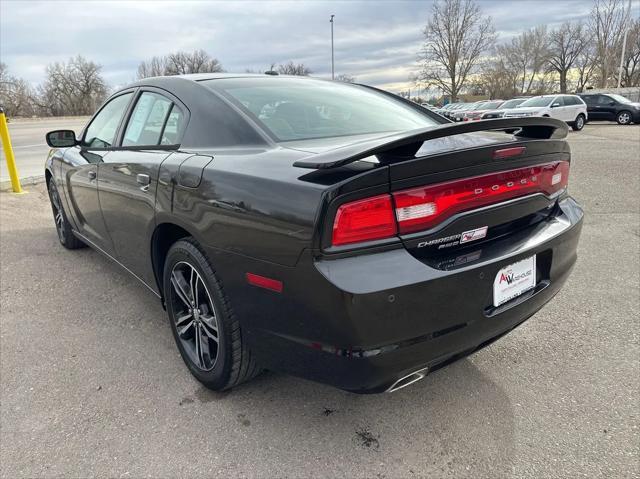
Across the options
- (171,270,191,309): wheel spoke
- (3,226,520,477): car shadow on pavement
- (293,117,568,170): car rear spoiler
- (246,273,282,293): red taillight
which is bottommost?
(3,226,520,477): car shadow on pavement

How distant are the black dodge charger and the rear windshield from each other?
0.01m

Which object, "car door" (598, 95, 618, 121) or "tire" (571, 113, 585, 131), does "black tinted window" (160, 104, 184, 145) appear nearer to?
"tire" (571, 113, 585, 131)

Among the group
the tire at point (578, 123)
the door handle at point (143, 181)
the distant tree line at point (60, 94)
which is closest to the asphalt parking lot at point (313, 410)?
the door handle at point (143, 181)

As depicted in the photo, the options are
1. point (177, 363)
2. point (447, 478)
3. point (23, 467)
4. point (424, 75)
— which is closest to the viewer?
point (447, 478)

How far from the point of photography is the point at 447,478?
179 cm

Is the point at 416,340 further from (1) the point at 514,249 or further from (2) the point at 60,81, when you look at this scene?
(2) the point at 60,81

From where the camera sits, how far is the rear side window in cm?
273

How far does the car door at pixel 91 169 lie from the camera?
3.30m

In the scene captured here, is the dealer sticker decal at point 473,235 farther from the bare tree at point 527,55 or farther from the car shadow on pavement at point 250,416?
the bare tree at point 527,55

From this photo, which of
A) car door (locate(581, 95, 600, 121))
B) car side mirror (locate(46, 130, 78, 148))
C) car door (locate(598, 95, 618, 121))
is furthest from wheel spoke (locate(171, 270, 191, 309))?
car door (locate(581, 95, 600, 121))

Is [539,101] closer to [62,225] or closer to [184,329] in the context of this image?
[62,225]

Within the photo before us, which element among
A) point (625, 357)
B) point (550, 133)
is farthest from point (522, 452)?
point (550, 133)

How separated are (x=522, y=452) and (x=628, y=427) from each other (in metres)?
0.53

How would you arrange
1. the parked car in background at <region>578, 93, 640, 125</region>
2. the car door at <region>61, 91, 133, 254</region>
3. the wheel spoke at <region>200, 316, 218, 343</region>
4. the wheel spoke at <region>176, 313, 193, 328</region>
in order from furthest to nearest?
1. the parked car in background at <region>578, 93, 640, 125</region>
2. the car door at <region>61, 91, 133, 254</region>
3. the wheel spoke at <region>176, 313, 193, 328</region>
4. the wheel spoke at <region>200, 316, 218, 343</region>
